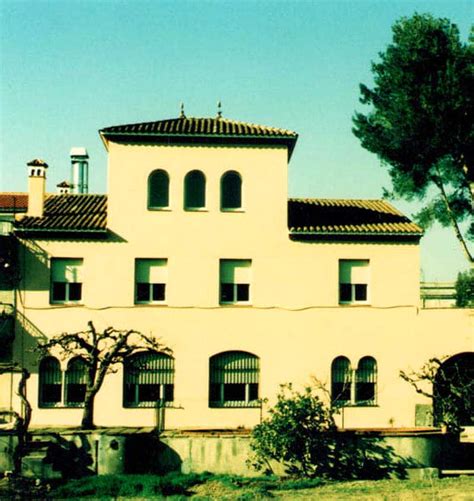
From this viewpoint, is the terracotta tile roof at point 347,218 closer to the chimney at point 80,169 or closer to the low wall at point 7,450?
the low wall at point 7,450

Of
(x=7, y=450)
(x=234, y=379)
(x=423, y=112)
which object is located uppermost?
(x=423, y=112)

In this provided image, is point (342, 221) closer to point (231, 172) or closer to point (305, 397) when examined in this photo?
point (231, 172)

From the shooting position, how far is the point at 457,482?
69.6 feet

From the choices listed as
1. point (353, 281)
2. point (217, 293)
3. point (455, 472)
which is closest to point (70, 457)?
point (217, 293)

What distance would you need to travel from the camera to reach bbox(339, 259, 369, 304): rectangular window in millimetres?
28328

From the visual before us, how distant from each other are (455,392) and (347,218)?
8168mm

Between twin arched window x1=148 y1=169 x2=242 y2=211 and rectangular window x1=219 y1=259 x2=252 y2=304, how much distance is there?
2.22 m

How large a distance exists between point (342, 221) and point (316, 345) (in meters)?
5.12

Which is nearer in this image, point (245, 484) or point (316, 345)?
point (245, 484)

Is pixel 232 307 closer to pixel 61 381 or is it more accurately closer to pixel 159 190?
pixel 159 190

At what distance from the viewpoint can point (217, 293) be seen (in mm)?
27766

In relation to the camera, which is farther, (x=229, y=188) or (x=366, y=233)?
(x=229, y=188)

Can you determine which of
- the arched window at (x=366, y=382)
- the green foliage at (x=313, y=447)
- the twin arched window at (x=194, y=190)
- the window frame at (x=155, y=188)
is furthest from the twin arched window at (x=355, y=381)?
the window frame at (x=155, y=188)

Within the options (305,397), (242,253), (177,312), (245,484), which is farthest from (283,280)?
(245,484)
